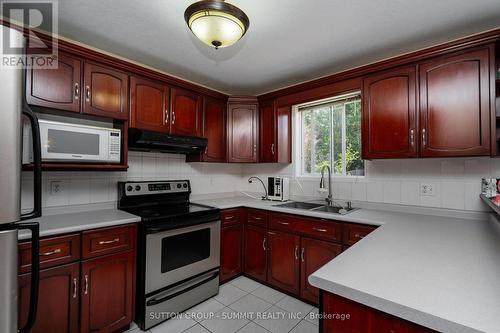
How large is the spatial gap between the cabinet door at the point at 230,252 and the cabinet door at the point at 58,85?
1759mm

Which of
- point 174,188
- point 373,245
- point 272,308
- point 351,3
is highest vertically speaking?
point 351,3

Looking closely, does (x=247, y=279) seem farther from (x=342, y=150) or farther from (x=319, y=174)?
(x=342, y=150)

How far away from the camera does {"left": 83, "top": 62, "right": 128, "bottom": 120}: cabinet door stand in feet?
6.23

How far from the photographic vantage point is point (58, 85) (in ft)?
5.75

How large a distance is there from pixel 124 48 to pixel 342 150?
7.86 feet

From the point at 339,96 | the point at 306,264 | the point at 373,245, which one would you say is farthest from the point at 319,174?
the point at 373,245

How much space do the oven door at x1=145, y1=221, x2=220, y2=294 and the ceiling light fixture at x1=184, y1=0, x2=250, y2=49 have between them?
1.50 metres

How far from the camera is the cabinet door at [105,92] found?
1.90 m

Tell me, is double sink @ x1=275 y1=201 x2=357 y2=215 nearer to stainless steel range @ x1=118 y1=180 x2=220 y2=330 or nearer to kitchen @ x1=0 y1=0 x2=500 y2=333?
kitchen @ x1=0 y1=0 x2=500 y2=333

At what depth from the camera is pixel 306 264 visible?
7.20 ft

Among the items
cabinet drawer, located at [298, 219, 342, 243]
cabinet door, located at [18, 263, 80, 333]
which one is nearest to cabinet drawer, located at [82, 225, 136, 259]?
cabinet door, located at [18, 263, 80, 333]

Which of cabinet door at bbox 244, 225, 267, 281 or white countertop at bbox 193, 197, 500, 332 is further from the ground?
white countertop at bbox 193, 197, 500, 332

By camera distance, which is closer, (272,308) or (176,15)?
(176,15)

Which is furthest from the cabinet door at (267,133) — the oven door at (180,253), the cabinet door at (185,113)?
the oven door at (180,253)
